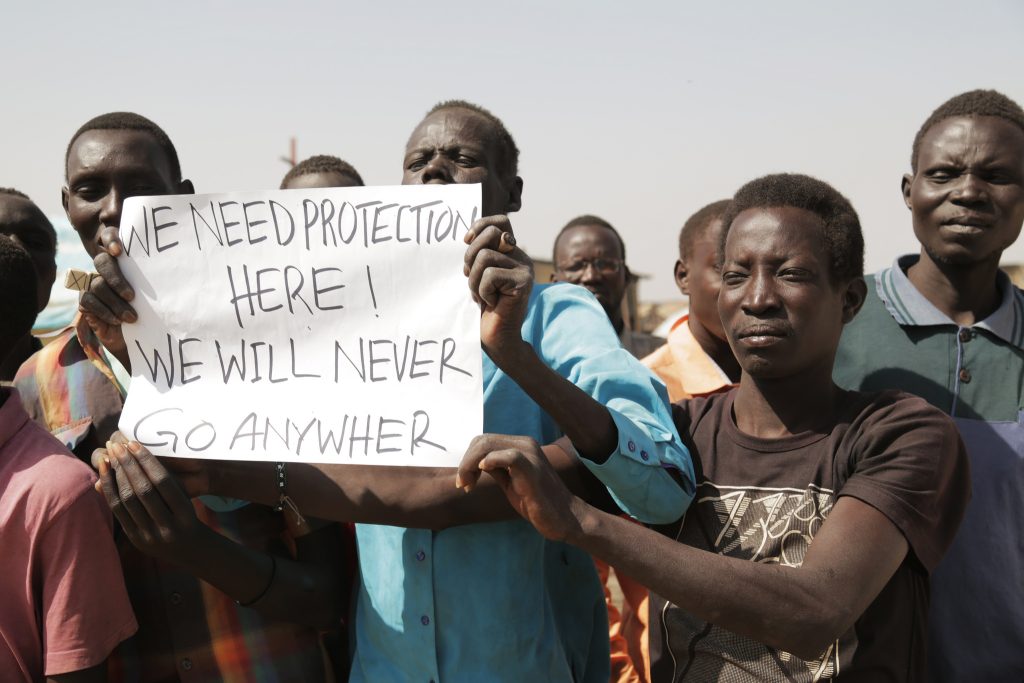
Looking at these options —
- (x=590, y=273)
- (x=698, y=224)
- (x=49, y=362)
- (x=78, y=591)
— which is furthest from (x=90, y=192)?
(x=590, y=273)

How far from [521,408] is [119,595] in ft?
3.41

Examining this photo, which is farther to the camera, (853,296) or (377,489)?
(853,296)

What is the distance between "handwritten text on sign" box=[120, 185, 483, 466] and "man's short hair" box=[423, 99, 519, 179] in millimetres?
461

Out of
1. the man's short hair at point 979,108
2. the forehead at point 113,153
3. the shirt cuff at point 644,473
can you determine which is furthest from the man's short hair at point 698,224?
the forehead at point 113,153

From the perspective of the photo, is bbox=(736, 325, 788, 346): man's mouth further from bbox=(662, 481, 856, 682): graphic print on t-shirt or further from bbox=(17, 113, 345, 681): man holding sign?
bbox=(17, 113, 345, 681): man holding sign

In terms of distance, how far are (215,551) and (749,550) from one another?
4.16ft

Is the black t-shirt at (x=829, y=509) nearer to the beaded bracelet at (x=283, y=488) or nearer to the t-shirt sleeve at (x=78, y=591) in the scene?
the beaded bracelet at (x=283, y=488)

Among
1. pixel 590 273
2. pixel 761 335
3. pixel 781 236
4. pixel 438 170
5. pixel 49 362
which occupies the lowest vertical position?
pixel 590 273

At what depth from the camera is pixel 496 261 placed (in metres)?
1.90

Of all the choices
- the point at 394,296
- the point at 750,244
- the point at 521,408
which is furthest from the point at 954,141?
the point at 394,296

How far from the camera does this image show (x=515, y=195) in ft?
8.45

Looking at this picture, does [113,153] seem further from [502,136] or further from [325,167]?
[325,167]

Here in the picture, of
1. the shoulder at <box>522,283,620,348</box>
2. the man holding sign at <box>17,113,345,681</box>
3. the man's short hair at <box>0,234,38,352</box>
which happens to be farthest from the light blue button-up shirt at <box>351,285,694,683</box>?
the man's short hair at <box>0,234,38,352</box>

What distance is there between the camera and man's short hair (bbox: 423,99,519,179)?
249 cm
